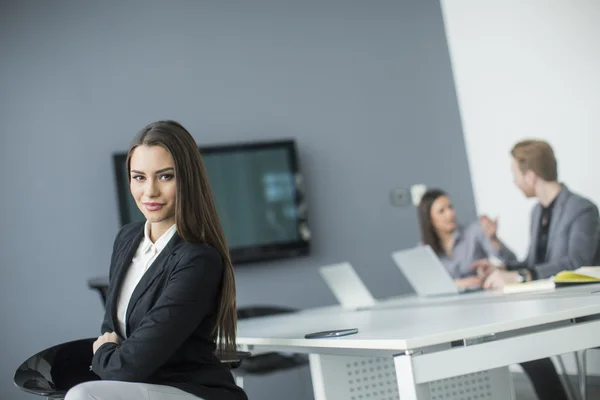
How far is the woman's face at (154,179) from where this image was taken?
89.1 inches

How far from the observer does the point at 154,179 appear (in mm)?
2268

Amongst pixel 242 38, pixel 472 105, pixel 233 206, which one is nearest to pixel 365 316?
pixel 233 206

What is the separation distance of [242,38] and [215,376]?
382cm

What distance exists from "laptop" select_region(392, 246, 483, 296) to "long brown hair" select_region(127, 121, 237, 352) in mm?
1525

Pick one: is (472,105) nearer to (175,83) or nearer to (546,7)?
(546,7)

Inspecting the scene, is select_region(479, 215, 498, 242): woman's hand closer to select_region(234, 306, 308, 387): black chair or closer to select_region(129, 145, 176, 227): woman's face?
select_region(234, 306, 308, 387): black chair

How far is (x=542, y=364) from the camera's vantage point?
411cm

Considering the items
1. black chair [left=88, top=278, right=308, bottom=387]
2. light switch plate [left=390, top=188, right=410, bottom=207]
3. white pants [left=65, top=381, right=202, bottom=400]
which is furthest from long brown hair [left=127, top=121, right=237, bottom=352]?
light switch plate [left=390, top=188, right=410, bottom=207]

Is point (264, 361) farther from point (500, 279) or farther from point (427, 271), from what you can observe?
point (500, 279)

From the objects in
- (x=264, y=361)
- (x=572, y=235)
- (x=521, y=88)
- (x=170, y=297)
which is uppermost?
(x=521, y=88)

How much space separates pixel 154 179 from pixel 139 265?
0.31m

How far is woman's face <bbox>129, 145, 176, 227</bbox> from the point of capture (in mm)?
2264

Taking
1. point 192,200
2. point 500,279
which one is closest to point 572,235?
point 500,279

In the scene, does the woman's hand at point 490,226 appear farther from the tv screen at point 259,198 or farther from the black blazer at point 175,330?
the black blazer at point 175,330
